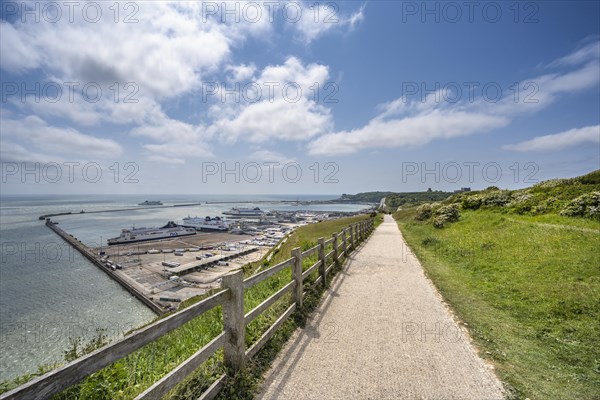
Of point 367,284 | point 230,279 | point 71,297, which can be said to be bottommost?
point 71,297

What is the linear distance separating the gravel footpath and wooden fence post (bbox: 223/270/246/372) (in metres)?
0.58

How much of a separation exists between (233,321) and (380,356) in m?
2.69

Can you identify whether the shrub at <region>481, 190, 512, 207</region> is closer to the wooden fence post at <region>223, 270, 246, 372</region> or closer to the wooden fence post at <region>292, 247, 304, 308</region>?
the wooden fence post at <region>292, 247, 304, 308</region>

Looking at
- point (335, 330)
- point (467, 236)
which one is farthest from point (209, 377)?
point (467, 236)

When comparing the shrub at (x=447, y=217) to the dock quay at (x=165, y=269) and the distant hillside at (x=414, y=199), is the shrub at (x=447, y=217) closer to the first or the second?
the dock quay at (x=165, y=269)

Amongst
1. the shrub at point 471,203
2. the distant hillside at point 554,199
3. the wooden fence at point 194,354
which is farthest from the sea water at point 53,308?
the shrub at point 471,203

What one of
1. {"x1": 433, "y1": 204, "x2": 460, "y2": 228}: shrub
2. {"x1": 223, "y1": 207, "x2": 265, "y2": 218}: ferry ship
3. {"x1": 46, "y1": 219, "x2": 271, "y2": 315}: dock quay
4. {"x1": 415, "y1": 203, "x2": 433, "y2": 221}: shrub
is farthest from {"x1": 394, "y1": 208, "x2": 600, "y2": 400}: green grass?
{"x1": 223, "y1": 207, "x2": 265, "y2": 218}: ferry ship

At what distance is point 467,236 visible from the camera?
16.7 m

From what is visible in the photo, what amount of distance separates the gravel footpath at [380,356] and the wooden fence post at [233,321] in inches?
22.8

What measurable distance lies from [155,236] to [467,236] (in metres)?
73.1

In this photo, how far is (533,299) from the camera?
7500 mm

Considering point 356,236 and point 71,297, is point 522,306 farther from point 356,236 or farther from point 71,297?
point 71,297

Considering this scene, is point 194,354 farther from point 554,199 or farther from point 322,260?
point 554,199

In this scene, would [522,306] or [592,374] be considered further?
[522,306]
